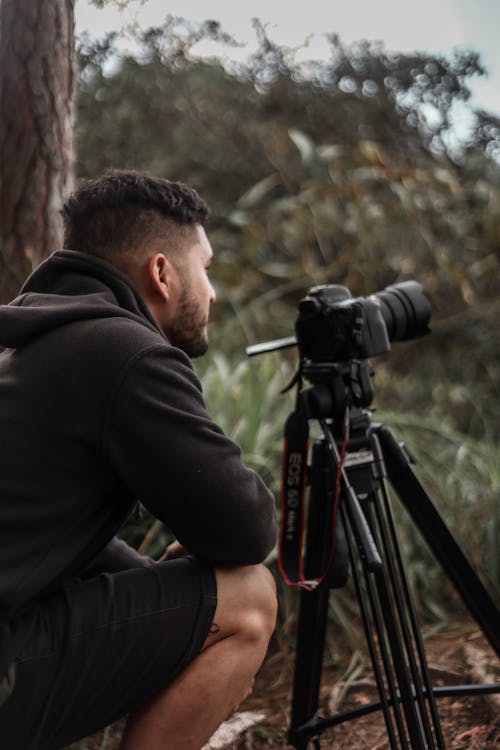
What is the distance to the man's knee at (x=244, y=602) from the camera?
1.77m

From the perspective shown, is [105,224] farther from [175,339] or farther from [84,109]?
[84,109]

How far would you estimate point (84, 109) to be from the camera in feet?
19.5

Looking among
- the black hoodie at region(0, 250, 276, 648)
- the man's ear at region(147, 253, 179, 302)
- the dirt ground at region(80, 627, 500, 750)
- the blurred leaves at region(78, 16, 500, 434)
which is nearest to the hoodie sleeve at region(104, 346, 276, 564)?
the black hoodie at region(0, 250, 276, 648)

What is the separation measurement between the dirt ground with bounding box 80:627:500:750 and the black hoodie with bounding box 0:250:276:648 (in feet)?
2.86

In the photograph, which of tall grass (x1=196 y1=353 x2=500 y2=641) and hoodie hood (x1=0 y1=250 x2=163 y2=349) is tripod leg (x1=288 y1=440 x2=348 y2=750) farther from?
tall grass (x1=196 y1=353 x2=500 y2=641)

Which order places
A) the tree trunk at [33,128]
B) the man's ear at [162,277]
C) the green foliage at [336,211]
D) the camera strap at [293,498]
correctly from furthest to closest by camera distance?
the green foliage at [336,211] → the tree trunk at [33,128] → the camera strap at [293,498] → the man's ear at [162,277]

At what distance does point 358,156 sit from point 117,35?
8.30ft

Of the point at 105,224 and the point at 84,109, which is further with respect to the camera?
the point at 84,109

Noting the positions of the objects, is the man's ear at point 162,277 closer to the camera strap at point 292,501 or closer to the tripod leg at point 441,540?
the camera strap at point 292,501

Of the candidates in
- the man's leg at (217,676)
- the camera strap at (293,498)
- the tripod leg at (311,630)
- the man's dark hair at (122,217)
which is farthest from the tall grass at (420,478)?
the man's dark hair at (122,217)

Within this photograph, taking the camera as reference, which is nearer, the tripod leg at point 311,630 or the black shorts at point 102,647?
the black shorts at point 102,647

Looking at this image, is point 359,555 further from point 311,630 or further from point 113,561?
point 113,561

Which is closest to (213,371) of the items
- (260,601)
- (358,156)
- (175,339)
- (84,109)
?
(175,339)

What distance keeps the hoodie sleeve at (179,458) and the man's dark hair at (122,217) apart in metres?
0.33
